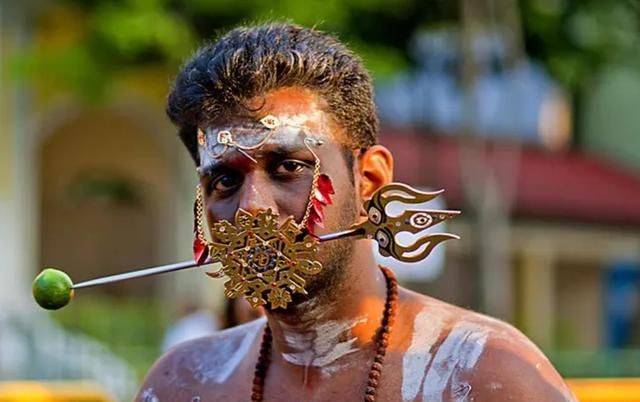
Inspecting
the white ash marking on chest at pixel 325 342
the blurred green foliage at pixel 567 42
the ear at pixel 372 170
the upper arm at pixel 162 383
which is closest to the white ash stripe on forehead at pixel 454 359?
the white ash marking on chest at pixel 325 342

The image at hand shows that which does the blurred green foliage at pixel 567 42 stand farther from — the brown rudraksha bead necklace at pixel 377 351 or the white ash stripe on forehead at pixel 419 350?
the white ash stripe on forehead at pixel 419 350

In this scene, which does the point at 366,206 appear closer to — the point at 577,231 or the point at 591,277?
the point at 577,231

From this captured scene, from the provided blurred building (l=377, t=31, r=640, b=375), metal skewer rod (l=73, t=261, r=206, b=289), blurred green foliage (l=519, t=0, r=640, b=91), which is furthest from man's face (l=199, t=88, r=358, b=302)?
blurred building (l=377, t=31, r=640, b=375)

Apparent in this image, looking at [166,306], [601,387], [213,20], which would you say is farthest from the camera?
[166,306]

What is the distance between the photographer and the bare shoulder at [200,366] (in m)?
3.82

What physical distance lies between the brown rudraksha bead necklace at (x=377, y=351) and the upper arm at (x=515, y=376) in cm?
23

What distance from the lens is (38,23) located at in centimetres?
1898

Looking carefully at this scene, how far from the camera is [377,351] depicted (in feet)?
11.6

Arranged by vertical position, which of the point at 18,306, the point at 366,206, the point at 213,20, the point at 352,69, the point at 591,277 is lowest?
the point at 591,277

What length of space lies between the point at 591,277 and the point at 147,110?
910 centimetres

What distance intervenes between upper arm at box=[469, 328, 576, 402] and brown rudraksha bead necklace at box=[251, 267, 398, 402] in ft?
0.77

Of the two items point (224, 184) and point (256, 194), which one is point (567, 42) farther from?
point (256, 194)

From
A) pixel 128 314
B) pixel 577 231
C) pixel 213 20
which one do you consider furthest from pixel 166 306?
pixel 577 231

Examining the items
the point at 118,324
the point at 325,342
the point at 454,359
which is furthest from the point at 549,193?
the point at 454,359
